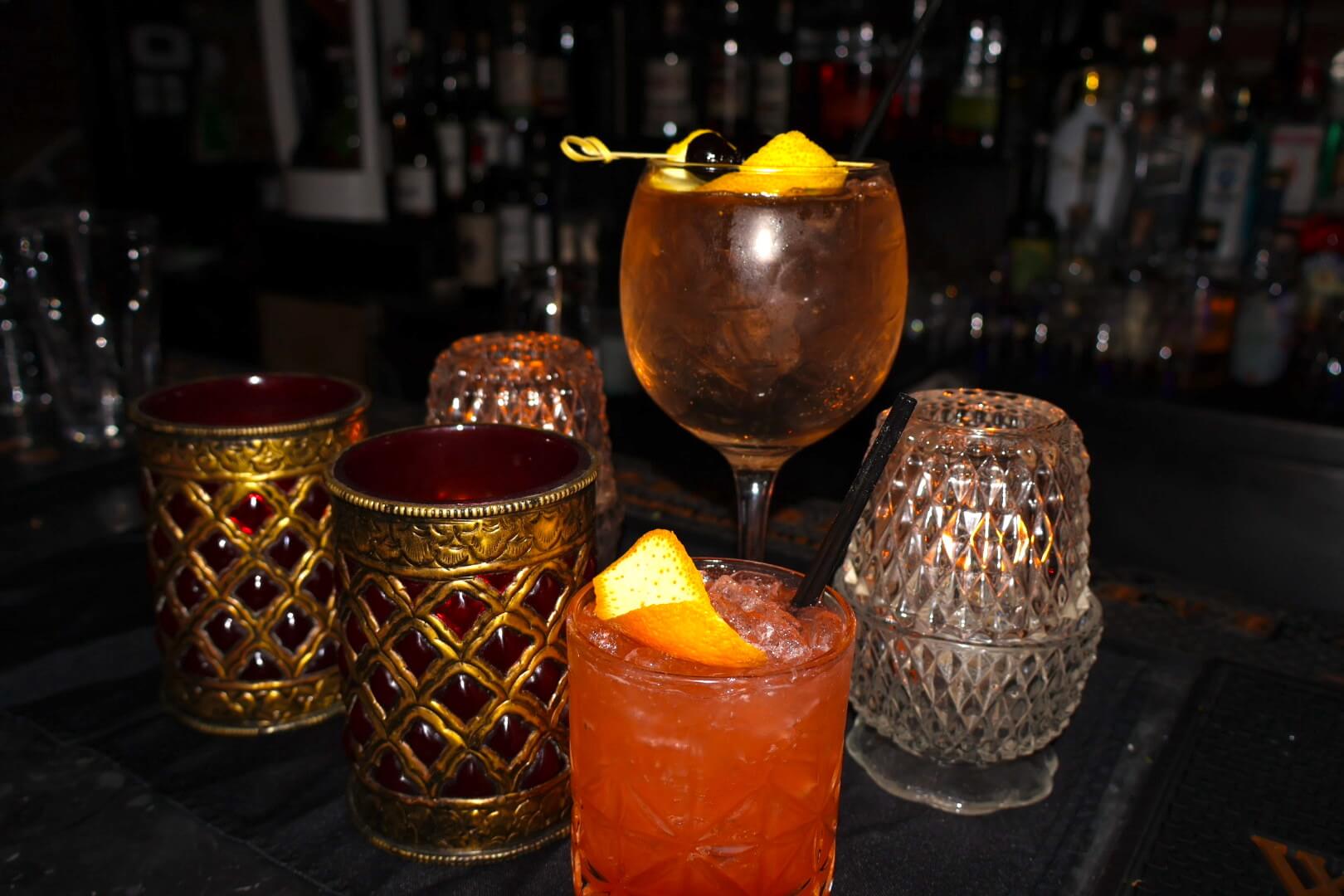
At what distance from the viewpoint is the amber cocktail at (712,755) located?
480 mm

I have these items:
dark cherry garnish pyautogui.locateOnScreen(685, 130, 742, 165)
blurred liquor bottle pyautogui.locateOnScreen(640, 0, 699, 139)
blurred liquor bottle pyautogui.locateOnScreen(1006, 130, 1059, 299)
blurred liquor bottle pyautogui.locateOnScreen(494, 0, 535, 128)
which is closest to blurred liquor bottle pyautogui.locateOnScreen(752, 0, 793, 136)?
blurred liquor bottle pyautogui.locateOnScreen(640, 0, 699, 139)

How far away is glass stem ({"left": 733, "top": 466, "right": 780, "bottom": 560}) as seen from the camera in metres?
0.74

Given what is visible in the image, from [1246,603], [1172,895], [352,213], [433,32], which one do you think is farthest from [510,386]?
[433,32]

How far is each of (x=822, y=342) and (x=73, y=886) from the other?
0.52 m

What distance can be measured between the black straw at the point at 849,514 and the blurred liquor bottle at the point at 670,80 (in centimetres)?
184

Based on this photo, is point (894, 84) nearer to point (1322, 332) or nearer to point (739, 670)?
point (739, 670)

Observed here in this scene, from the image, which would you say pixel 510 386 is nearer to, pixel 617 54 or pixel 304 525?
pixel 304 525

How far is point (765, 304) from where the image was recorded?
2.11 ft

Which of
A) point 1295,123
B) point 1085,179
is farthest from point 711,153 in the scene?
point 1295,123

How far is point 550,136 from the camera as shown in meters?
2.69

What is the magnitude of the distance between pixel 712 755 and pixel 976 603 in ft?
0.74

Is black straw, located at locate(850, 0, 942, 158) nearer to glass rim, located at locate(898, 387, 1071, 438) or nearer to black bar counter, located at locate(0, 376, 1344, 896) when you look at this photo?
glass rim, located at locate(898, 387, 1071, 438)

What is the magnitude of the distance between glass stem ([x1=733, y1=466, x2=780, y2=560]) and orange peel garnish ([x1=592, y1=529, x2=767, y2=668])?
212mm

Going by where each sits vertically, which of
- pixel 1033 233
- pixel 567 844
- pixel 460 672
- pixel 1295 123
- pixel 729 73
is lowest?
pixel 567 844
